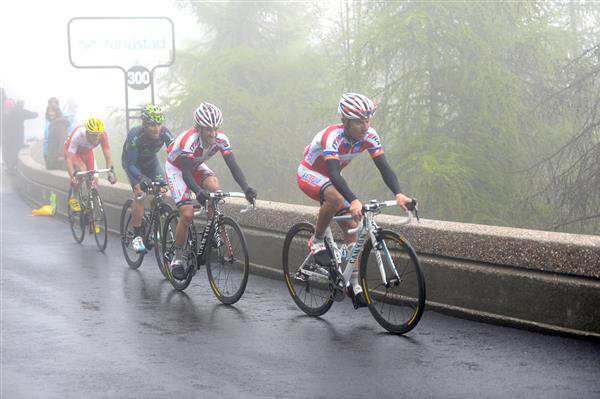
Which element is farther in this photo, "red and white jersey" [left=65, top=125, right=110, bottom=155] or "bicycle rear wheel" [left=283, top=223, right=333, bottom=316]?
"red and white jersey" [left=65, top=125, right=110, bottom=155]

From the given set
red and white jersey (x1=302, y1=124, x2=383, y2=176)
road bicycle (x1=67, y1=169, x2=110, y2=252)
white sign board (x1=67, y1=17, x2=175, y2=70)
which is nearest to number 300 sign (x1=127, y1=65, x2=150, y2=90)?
white sign board (x1=67, y1=17, x2=175, y2=70)

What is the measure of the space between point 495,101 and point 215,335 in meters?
17.6

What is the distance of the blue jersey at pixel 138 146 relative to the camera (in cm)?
1190

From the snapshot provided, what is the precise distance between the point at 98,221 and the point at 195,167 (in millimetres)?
4424

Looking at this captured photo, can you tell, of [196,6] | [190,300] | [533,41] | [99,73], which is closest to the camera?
[190,300]

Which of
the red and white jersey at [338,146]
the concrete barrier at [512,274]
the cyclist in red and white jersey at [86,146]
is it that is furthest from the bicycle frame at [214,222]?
the cyclist in red and white jersey at [86,146]

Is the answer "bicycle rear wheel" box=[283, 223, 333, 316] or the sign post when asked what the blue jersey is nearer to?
"bicycle rear wheel" box=[283, 223, 333, 316]

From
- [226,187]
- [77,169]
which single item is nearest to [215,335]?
[77,169]

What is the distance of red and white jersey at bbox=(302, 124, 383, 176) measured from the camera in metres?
8.12

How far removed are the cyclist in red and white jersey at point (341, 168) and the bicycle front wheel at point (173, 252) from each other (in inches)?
75.4

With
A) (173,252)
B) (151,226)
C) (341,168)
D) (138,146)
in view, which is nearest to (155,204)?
(151,226)

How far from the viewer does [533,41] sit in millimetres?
25375

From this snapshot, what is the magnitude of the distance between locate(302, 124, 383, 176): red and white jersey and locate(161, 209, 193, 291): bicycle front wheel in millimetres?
2143

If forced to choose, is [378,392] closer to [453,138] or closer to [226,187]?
[453,138]
